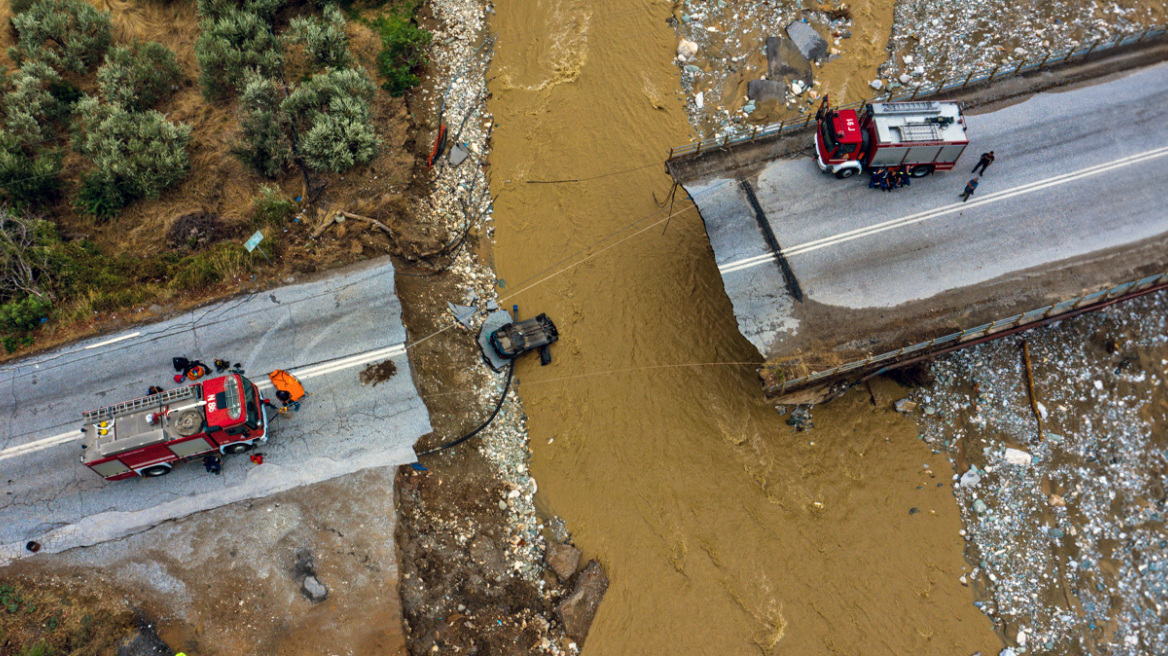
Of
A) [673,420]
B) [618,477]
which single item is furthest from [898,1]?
[618,477]

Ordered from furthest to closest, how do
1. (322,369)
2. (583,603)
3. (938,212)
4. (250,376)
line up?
(938,212) < (322,369) < (250,376) < (583,603)

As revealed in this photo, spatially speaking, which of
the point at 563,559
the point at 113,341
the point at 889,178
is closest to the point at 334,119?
the point at 113,341

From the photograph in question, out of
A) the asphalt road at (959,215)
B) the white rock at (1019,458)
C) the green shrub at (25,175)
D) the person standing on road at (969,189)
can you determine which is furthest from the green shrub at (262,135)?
the white rock at (1019,458)

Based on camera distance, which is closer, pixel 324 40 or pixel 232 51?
pixel 232 51

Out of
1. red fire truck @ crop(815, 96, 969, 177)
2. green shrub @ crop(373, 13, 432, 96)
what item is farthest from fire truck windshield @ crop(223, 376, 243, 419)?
red fire truck @ crop(815, 96, 969, 177)

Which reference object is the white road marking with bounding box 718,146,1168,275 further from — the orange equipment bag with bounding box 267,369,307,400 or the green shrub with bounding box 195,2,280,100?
the green shrub with bounding box 195,2,280,100

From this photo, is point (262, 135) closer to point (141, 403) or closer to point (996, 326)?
point (141, 403)

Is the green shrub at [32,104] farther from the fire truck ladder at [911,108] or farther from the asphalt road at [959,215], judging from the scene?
the fire truck ladder at [911,108]

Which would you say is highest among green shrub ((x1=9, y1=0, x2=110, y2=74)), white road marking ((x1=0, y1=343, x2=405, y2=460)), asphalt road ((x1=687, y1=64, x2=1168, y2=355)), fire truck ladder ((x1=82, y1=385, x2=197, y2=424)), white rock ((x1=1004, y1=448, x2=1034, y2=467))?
green shrub ((x1=9, y1=0, x2=110, y2=74))
